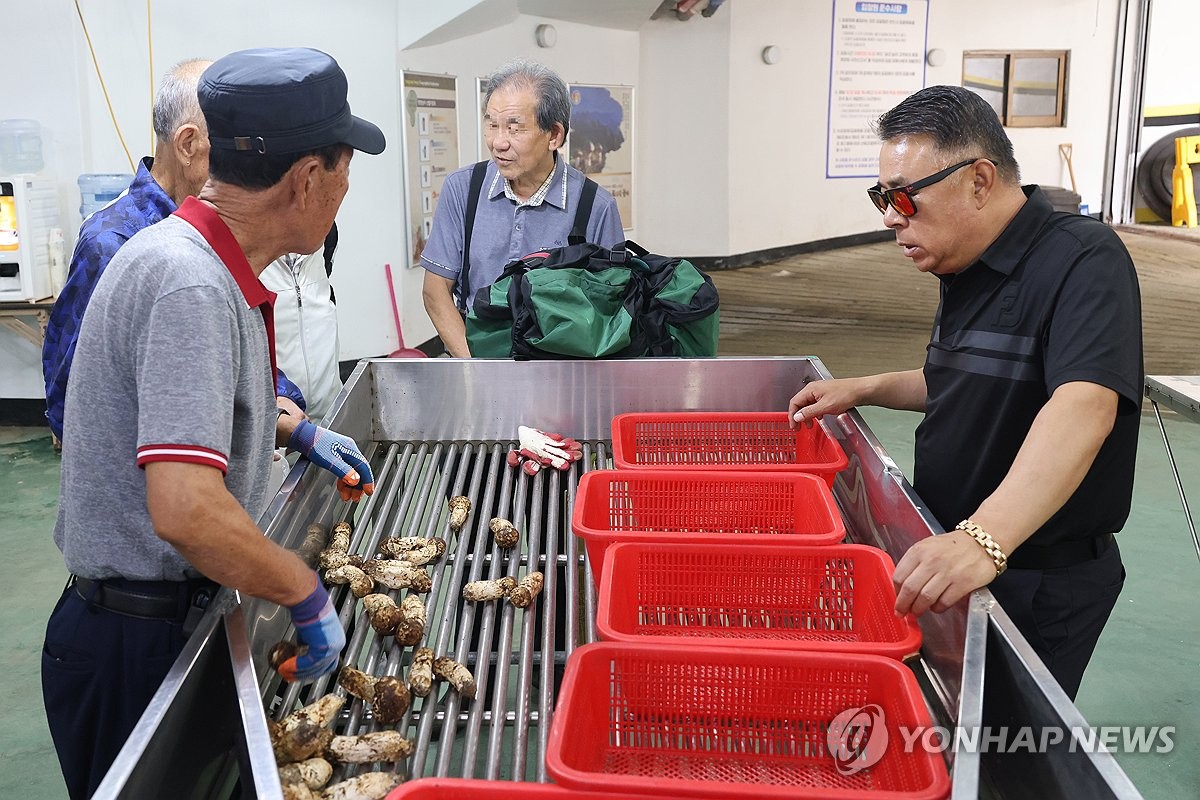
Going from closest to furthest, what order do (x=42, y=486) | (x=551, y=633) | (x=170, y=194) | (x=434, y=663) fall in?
(x=434, y=663) < (x=551, y=633) < (x=170, y=194) < (x=42, y=486)

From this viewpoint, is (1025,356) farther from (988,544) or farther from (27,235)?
(27,235)

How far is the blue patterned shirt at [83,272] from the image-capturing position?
1.80 meters

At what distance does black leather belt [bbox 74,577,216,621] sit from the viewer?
1429mm

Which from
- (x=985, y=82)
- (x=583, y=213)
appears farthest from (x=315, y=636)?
(x=985, y=82)

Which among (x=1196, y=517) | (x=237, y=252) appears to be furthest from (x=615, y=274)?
(x=1196, y=517)

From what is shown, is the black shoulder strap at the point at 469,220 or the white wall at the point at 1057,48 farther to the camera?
the white wall at the point at 1057,48

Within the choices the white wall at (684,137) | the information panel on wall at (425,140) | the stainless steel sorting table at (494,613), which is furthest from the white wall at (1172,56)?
the stainless steel sorting table at (494,613)

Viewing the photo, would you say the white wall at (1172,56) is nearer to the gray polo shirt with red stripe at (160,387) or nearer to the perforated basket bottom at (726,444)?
the perforated basket bottom at (726,444)

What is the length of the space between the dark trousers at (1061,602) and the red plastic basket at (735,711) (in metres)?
0.53

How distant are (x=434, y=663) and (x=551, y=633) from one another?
22 cm

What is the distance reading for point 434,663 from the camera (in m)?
1.45

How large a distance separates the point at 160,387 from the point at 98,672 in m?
0.64

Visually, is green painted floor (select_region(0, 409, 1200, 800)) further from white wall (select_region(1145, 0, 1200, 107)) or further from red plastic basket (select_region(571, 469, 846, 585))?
white wall (select_region(1145, 0, 1200, 107))

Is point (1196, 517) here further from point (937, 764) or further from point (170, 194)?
point (170, 194)
